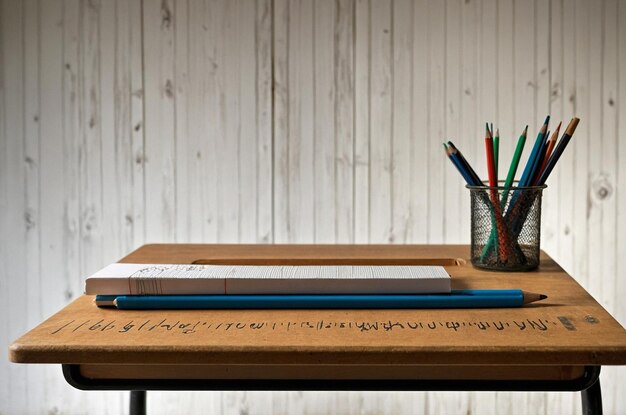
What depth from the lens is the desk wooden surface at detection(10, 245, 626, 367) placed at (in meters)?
0.82

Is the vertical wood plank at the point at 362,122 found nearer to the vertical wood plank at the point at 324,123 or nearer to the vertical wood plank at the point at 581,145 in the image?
the vertical wood plank at the point at 324,123

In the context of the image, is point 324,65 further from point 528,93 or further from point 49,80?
point 49,80

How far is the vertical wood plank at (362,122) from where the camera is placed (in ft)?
8.09

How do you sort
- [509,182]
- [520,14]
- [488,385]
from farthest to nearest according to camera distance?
[520,14]
[509,182]
[488,385]

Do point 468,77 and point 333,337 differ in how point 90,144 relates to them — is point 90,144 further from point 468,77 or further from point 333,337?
point 333,337

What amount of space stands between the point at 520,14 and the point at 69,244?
1.82 metres

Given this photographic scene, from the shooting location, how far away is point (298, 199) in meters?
2.53

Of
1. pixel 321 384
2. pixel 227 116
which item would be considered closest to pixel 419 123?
pixel 227 116

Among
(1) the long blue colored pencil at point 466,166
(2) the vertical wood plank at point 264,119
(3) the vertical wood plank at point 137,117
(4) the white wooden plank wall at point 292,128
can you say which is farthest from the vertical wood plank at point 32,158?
(1) the long blue colored pencil at point 466,166

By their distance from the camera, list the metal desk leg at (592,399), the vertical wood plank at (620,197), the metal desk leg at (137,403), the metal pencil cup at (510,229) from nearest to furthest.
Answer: the metal desk leg at (592,399) < the metal pencil cup at (510,229) < the metal desk leg at (137,403) < the vertical wood plank at (620,197)

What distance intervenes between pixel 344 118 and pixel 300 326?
5.44 feet

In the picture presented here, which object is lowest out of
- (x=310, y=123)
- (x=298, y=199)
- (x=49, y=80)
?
(x=298, y=199)

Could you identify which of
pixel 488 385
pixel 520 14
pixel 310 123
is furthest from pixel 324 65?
pixel 488 385

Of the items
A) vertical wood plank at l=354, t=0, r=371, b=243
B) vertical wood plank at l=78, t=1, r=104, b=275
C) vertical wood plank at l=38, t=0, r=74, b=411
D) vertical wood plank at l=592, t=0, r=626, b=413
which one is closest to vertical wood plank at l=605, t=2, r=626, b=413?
vertical wood plank at l=592, t=0, r=626, b=413
